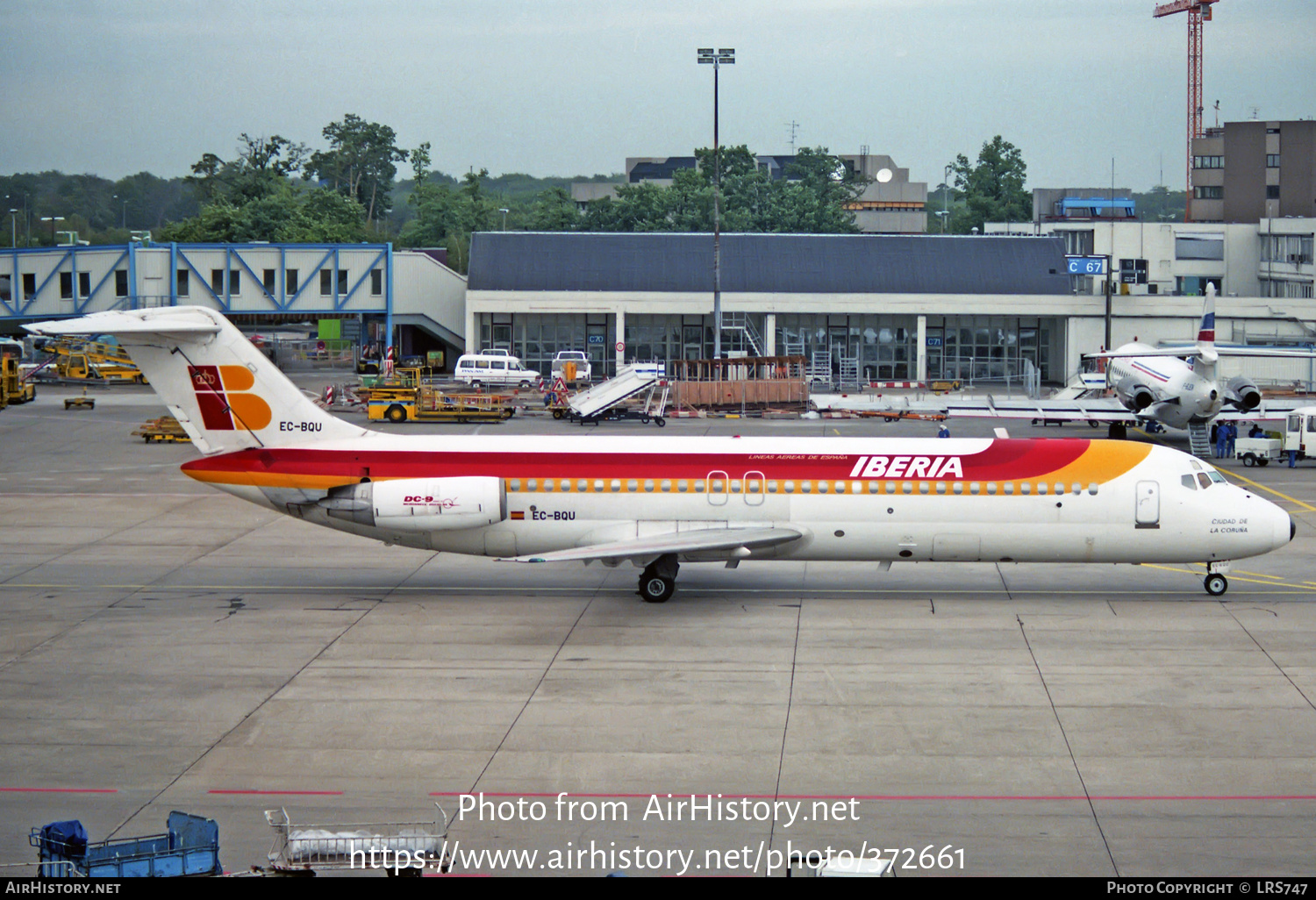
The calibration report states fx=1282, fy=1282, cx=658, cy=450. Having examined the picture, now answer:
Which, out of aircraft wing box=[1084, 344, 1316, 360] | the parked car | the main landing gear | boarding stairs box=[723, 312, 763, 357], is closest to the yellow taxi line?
the main landing gear

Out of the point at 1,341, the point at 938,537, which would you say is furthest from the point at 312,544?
the point at 1,341

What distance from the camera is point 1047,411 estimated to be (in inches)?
2062

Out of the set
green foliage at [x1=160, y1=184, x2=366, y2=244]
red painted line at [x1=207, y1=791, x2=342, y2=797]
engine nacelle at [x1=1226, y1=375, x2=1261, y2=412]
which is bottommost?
red painted line at [x1=207, y1=791, x2=342, y2=797]

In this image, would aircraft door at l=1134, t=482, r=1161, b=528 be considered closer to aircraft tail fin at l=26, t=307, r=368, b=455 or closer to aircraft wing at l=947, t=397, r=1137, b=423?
aircraft tail fin at l=26, t=307, r=368, b=455

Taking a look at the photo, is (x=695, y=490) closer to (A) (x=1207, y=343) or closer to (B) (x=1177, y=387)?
Answer: (A) (x=1207, y=343)

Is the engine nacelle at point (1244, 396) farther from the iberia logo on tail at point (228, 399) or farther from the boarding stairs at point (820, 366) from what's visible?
the iberia logo on tail at point (228, 399)

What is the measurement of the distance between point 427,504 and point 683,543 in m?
5.29

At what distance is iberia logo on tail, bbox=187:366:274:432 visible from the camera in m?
26.6

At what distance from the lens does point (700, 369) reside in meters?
64.8

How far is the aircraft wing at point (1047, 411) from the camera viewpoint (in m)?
51.9

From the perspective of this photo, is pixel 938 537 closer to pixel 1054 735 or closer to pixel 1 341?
pixel 1054 735

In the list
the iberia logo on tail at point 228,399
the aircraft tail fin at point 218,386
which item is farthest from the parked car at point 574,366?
the iberia logo on tail at point 228,399

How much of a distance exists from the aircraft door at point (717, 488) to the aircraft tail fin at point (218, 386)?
819 cm

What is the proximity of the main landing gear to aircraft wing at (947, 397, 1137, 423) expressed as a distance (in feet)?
93.5
